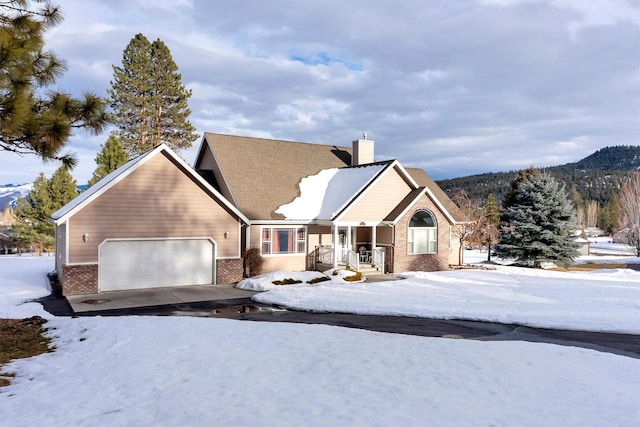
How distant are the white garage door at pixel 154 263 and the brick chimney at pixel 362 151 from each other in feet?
36.7

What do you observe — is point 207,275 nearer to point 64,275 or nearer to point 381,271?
point 64,275

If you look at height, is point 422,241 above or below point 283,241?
below

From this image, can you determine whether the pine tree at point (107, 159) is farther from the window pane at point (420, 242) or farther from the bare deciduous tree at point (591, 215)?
the bare deciduous tree at point (591, 215)

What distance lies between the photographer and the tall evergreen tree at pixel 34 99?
7.86 meters

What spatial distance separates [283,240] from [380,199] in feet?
17.6

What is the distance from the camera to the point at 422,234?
23094 millimetres

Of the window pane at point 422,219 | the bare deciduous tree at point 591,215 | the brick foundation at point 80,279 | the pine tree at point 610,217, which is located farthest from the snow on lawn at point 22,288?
the bare deciduous tree at point 591,215

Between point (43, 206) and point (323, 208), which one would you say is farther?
point (43, 206)

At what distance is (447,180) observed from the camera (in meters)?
166

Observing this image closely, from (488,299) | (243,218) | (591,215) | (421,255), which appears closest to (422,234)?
(421,255)

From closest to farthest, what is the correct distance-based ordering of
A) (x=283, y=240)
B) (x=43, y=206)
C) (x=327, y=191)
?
(x=283, y=240) → (x=327, y=191) → (x=43, y=206)

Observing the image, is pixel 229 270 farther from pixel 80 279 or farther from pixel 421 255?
pixel 421 255

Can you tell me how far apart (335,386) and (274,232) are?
46.1 ft

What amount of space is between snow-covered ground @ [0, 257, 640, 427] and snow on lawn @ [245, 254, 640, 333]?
317 centimetres
